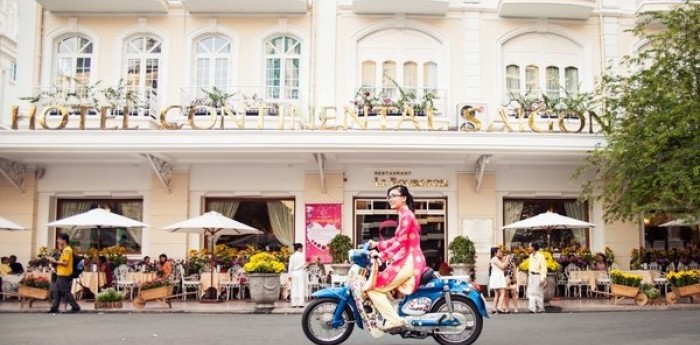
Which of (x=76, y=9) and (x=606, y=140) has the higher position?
(x=76, y=9)

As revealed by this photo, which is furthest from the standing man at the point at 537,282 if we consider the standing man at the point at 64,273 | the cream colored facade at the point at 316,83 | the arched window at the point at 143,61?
the arched window at the point at 143,61

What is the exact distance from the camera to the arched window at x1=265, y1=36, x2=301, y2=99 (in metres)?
20.7

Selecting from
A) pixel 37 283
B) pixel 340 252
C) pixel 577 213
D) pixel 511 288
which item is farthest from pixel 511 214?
pixel 37 283

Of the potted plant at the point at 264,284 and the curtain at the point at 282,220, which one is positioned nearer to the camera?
the potted plant at the point at 264,284

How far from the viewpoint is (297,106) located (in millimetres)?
20219

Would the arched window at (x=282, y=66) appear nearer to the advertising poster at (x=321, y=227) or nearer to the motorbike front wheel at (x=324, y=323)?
the advertising poster at (x=321, y=227)

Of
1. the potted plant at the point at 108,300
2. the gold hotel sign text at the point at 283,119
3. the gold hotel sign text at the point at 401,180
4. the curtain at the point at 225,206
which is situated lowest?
the potted plant at the point at 108,300

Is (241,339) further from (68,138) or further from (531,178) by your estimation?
(531,178)

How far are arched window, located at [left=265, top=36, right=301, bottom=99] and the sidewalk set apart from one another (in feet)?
20.7

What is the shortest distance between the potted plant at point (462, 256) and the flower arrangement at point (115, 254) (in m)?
8.53

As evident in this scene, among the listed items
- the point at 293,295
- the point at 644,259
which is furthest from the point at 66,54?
the point at 644,259

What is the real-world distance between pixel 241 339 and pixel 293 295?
5.90m

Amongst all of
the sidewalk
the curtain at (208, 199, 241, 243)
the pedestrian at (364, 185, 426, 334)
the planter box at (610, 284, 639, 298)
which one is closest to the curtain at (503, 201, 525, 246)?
the sidewalk

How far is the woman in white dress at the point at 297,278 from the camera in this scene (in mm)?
16016
